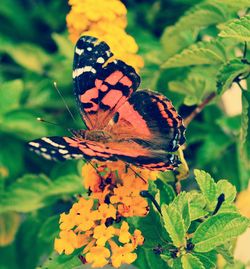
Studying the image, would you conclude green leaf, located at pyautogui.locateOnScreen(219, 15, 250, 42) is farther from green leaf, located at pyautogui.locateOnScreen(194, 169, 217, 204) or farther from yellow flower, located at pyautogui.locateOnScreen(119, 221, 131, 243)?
yellow flower, located at pyautogui.locateOnScreen(119, 221, 131, 243)

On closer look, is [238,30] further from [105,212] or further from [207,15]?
[105,212]

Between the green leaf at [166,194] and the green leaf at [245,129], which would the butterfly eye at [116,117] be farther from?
the green leaf at [245,129]

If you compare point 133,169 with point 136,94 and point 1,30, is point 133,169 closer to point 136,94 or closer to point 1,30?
point 136,94

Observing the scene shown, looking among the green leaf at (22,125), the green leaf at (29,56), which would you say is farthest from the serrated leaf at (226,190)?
the green leaf at (29,56)

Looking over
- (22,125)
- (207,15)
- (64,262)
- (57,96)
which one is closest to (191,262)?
(64,262)

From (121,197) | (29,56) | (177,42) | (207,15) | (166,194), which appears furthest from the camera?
(29,56)

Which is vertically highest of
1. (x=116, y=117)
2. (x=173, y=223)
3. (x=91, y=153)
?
(x=116, y=117)
